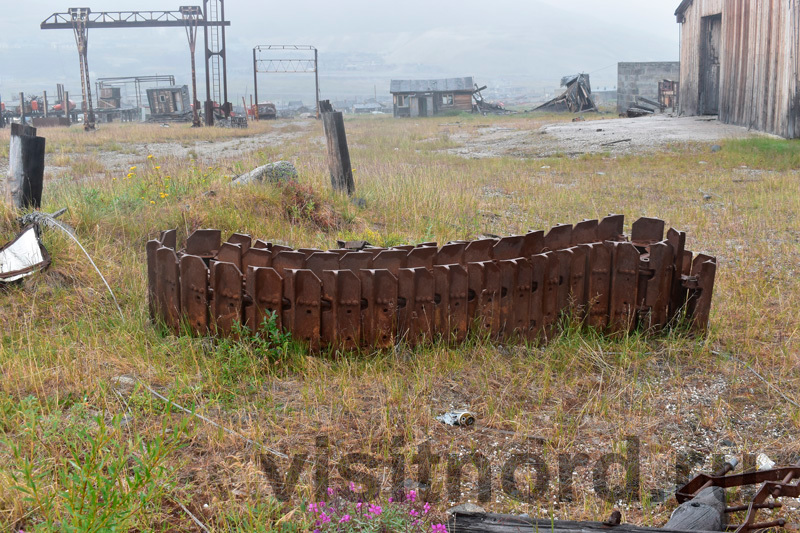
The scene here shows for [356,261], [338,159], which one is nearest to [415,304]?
[356,261]

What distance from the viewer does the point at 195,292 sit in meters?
4.02

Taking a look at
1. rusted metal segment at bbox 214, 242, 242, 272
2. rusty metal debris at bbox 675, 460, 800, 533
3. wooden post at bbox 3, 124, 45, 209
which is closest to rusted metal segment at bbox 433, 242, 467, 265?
rusted metal segment at bbox 214, 242, 242, 272

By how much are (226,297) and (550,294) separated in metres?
1.82

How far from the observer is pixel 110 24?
3412 centimetres

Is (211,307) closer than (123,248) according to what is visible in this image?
Yes

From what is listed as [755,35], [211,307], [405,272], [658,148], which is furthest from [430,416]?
[755,35]

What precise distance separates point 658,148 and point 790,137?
250cm

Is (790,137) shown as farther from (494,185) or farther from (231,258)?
(231,258)

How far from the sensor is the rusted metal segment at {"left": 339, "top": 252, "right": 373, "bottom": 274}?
414 centimetres

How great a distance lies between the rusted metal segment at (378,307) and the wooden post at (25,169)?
12.1 ft

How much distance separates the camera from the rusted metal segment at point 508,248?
4371 mm

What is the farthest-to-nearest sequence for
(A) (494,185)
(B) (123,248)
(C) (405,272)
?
(A) (494,185)
(B) (123,248)
(C) (405,272)

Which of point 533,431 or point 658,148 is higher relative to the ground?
point 658,148

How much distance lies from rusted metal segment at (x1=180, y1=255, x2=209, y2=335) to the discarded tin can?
1.50 meters
